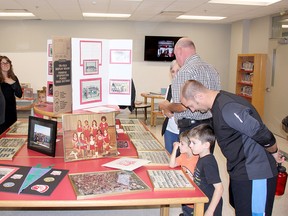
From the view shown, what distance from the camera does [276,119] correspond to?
23.5 ft

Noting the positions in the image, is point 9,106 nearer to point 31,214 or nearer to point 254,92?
point 31,214

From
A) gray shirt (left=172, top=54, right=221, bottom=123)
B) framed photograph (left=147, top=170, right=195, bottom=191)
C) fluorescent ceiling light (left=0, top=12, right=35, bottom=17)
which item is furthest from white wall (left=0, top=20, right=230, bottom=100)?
framed photograph (left=147, top=170, right=195, bottom=191)

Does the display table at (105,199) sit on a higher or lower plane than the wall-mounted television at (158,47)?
lower

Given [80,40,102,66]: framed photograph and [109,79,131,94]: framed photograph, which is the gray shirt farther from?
[80,40,102,66]: framed photograph

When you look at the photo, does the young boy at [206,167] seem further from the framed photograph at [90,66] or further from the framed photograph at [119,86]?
the framed photograph at [90,66]

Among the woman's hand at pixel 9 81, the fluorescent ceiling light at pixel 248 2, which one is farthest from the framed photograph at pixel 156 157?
the fluorescent ceiling light at pixel 248 2

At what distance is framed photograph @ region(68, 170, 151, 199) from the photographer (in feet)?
5.19

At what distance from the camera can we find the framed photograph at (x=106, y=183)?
158cm

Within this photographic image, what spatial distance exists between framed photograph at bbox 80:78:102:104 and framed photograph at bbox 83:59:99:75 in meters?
0.06

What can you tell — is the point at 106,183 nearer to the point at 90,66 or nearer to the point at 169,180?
the point at 169,180

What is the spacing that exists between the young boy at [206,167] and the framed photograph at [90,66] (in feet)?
3.01

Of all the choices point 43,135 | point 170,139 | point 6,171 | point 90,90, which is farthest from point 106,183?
point 170,139

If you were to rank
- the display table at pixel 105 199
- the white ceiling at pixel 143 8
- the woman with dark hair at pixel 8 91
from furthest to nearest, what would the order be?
the white ceiling at pixel 143 8, the woman with dark hair at pixel 8 91, the display table at pixel 105 199

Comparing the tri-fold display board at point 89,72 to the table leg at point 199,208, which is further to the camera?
the tri-fold display board at point 89,72
